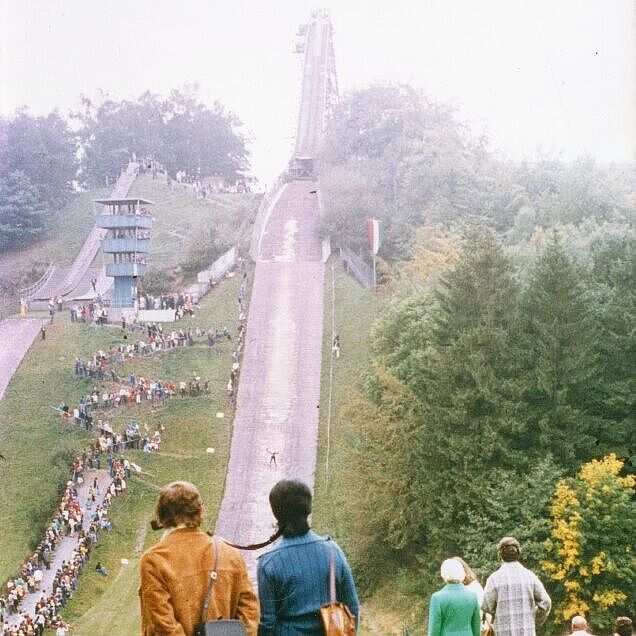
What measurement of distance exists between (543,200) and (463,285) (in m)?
13.5

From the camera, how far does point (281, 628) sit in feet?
16.3

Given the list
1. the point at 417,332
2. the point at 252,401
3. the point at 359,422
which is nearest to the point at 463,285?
the point at 417,332

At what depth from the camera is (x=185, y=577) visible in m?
4.76

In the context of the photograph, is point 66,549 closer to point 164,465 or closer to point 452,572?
point 164,465

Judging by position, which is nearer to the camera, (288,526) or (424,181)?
(288,526)

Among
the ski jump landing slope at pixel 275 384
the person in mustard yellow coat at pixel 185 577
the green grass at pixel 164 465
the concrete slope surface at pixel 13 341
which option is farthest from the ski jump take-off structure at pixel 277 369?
the person in mustard yellow coat at pixel 185 577

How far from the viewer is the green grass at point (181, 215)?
51.4 m

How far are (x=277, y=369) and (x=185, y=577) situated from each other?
104ft

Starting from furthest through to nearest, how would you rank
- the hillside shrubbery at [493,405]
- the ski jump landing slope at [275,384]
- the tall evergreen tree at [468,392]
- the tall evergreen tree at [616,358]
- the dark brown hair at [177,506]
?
1. the ski jump landing slope at [275,384]
2. the tall evergreen tree at [468,392]
3. the tall evergreen tree at [616,358]
4. the hillside shrubbery at [493,405]
5. the dark brown hair at [177,506]

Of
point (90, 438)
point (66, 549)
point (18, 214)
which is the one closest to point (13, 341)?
point (90, 438)

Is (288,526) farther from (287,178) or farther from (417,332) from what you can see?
(287,178)

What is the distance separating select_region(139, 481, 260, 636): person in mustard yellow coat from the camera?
469 cm

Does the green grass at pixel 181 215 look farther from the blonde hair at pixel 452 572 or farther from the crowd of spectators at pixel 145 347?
the blonde hair at pixel 452 572

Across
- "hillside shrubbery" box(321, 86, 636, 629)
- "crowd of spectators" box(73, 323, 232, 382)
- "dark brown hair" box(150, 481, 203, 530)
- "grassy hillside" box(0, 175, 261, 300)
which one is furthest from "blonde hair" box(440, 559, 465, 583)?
"grassy hillside" box(0, 175, 261, 300)
